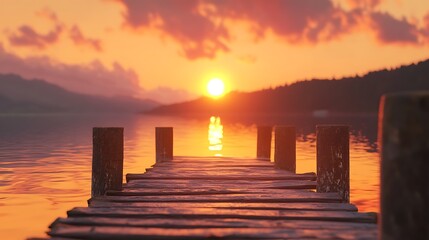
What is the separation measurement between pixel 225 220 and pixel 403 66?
19862 cm

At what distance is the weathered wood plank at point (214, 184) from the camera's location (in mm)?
8570

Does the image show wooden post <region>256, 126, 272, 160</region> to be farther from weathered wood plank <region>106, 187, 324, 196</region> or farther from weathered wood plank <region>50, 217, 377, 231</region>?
weathered wood plank <region>50, 217, 377, 231</region>

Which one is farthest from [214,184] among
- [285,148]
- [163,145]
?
[163,145]

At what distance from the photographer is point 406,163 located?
344 cm

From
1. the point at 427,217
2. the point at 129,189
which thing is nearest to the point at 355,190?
the point at 129,189

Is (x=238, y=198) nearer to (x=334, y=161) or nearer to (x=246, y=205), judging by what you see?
(x=246, y=205)

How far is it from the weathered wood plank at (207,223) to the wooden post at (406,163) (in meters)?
1.92

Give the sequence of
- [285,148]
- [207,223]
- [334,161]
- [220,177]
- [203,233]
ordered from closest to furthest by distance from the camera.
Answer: [203,233] < [207,223] < [334,161] < [220,177] < [285,148]

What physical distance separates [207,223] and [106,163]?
3138 millimetres

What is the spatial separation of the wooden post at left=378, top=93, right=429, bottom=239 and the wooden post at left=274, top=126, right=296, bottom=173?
9.21 m

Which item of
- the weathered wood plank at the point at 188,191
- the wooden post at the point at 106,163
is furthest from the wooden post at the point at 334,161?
the wooden post at the point at 106,163

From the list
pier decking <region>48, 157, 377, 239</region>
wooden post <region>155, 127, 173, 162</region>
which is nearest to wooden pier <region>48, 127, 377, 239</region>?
pier decking <region>48, 157, 377, 239</region>

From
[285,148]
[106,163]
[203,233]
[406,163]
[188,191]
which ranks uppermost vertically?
[406,163]

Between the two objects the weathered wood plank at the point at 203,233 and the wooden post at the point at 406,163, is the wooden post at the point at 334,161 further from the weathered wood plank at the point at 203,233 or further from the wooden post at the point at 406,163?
the wooden post at the point at 406,163
